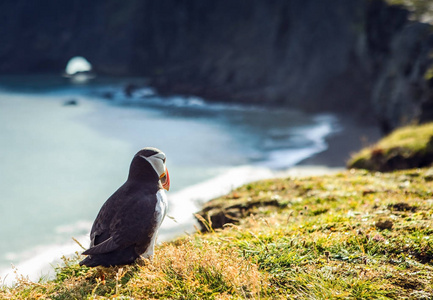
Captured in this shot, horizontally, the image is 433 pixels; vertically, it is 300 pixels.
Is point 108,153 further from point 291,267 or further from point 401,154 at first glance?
point 291,267

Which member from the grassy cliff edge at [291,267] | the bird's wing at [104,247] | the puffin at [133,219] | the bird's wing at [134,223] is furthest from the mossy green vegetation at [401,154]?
the bird's wing at [104,247]

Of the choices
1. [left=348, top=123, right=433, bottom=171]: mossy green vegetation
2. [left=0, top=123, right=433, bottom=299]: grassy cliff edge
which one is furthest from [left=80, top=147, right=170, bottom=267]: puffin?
[left=348, top=123, right=433, bottom=171]: mossy green vegetation

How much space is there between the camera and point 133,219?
394cm

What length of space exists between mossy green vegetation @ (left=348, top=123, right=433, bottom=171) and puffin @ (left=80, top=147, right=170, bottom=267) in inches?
308

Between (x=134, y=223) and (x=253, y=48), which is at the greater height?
(x=253, y=48)

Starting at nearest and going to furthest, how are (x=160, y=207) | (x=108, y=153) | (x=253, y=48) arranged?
1. (x=160, y=207)
2. (x=108, y=153)
3. (x=253, y=48)

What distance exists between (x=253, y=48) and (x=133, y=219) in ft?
164

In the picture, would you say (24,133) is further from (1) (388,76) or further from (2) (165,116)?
(1) (388,76)

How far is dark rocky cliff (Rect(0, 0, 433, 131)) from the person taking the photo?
22094 millimetres

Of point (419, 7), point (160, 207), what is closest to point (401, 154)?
point (160, 207)

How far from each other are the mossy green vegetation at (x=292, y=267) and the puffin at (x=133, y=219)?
7.4 inches

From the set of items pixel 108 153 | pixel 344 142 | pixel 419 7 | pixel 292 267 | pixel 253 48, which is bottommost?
pixel 344 142

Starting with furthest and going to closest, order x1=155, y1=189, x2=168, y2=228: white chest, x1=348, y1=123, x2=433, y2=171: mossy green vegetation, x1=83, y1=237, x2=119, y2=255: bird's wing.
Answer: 1. x1=348, y1=123, x2=433, y2=171: mossy green vegetation
2. x1=155, y1=189, x2=168, y2=228: white chest
3. x1=83, y1=237, x2=119, y2=255: bird's wing

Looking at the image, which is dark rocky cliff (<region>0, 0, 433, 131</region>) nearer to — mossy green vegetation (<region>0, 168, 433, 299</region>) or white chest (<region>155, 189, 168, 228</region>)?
mossy green vegetation (<region>0, 168, 433, 299</region>)
